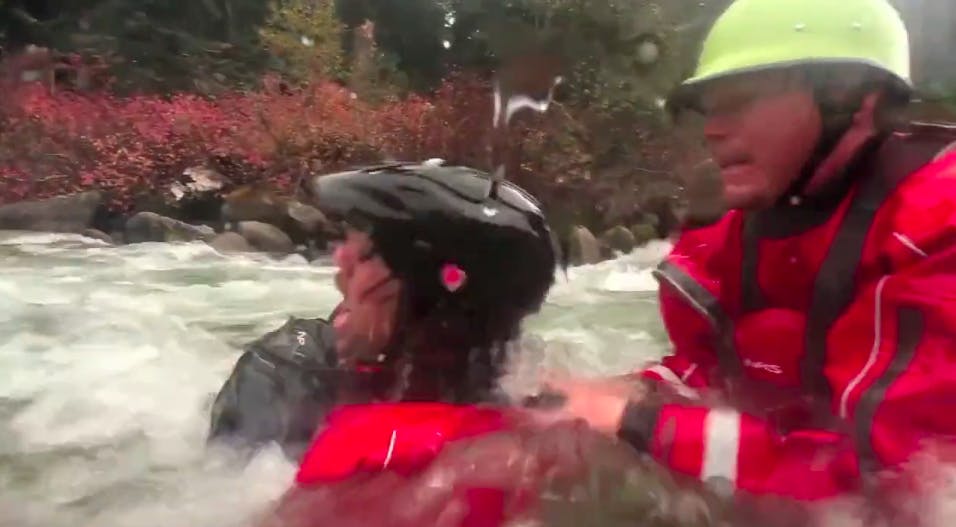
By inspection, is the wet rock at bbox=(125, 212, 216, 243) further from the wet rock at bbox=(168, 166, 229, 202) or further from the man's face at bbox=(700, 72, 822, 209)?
the man's face at bbox=(700, 72, 822, 209)

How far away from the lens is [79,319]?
89 cm

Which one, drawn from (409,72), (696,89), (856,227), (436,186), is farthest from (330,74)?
(856,227)

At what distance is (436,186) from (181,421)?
0.27 meters

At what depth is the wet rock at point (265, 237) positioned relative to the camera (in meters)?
0.75

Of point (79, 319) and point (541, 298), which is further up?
point (541, 298)

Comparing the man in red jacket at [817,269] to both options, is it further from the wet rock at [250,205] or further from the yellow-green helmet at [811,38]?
the wet rock at [250,205]

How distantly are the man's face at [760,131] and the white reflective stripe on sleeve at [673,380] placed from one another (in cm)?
14

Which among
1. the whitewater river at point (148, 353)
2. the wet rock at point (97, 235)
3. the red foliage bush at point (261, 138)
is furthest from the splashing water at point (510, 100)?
the wet rock at point (97, 235)

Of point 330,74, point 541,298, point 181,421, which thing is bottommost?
point 181,421

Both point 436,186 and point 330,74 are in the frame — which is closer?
point 436,186

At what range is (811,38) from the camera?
Result: 1.96ft

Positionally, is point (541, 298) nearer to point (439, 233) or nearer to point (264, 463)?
point (439, 233)

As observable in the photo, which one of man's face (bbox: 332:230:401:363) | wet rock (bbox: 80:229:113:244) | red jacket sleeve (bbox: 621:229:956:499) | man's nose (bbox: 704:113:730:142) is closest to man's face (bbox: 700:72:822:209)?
man's nose (bbox: 704:113:730:142)

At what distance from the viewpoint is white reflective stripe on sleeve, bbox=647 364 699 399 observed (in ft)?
2.32
